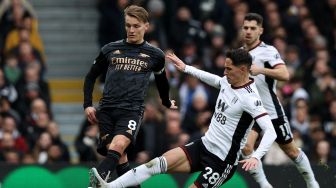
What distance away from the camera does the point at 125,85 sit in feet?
44.9

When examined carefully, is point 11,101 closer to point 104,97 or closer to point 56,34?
point 56,34

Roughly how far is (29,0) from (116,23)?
2.33m

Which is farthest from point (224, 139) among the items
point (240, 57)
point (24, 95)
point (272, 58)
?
point (24, 95)

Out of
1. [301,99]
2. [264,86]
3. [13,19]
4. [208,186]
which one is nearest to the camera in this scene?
[208,186]

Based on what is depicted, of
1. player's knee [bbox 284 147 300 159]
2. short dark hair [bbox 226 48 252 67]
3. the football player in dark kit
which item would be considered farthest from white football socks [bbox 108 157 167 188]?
player's knee [bbox 284 147 300 159]

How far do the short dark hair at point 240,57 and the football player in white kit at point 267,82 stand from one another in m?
0.97

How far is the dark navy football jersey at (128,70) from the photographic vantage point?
538 inches

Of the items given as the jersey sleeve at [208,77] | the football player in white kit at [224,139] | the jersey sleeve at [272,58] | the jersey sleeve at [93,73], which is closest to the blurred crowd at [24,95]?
the jersey sleeve at [93,73]

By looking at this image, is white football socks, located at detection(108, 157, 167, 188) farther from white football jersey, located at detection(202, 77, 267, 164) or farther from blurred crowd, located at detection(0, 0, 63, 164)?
blurred crowd, located at detection(0, 0, 63, 164)

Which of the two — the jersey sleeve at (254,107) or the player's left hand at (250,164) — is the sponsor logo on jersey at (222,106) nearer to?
the jersey sleeve at (254,107)

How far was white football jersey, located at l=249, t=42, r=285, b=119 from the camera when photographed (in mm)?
14547

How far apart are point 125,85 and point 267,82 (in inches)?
76.0

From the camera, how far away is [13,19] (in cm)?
2064

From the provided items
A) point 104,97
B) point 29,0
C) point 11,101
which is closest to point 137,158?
point 11,101
